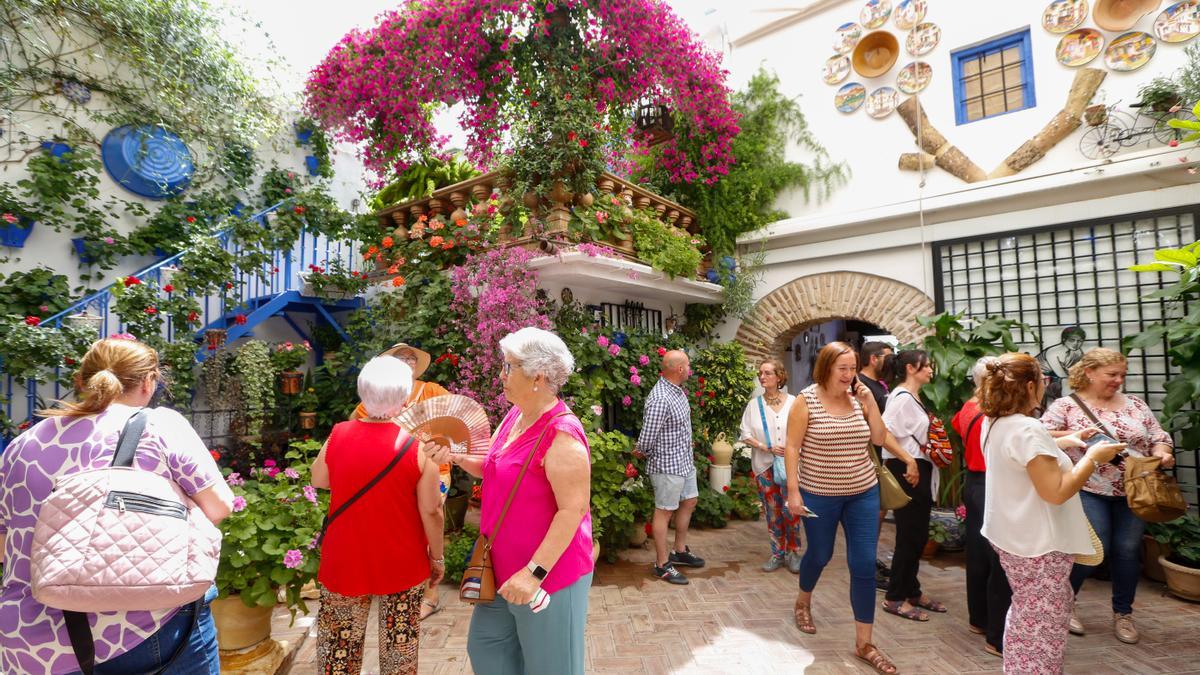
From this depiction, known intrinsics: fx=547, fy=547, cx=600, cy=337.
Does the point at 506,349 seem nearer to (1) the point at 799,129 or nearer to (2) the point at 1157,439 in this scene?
(2) the point at 1157,439

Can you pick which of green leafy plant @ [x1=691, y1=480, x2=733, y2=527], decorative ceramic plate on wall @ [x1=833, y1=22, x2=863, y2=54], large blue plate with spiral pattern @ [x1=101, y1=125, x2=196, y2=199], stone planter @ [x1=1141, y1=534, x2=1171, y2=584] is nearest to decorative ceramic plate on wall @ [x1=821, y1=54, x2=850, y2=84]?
decorative ceramic plate on wall @ [x1=833, y1=22, x2=863, y2=54]

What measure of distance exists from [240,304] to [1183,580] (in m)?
8.57

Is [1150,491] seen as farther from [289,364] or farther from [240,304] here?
[240,304]

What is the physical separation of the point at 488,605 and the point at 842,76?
23.4 ft

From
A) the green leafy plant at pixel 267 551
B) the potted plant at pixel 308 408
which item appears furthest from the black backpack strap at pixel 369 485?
the potted plant at pixel 308 408

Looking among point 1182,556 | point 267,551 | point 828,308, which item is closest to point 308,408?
point 267,551

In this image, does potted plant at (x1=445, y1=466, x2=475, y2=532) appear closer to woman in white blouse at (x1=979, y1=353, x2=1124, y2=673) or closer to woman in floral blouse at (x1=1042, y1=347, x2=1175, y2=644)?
woman in white blouse at (x1=979, y1=353, x2=1124, y2=673)

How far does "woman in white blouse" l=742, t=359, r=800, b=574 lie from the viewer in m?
4.61

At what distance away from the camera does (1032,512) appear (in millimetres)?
2348

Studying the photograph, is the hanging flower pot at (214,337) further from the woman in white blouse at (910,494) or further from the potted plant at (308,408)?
the woman in white blouse at (910,494)

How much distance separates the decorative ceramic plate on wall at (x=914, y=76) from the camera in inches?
244

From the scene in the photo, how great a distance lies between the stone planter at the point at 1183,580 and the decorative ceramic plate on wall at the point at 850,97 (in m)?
5.24

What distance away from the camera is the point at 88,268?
5.79m

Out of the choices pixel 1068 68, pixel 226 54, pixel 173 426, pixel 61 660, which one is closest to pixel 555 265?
pixel 173 426
